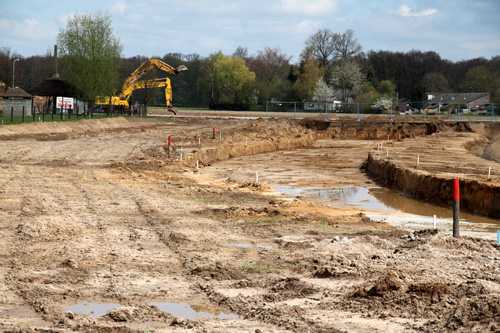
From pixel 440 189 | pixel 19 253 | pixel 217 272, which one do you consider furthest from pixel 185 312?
pixel 440 189

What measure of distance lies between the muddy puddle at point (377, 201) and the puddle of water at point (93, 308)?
37.8 feet

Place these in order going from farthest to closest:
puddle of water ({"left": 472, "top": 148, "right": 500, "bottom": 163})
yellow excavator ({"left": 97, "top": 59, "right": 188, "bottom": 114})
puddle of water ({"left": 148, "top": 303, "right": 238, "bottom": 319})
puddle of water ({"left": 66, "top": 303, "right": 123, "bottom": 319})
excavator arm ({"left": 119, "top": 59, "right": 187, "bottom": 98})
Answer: excavator arm ({"left": 119, "top": 59, "right": 187, "bottom": 98}), yellow excavator ({"left": 97, "top": 59, "right": 188, "bottom": 114}), puddle of water ({"left": 472, "top": 148, "right": 500, "bottom": 163}), puddle of water ({"left": 148, "top": 303, "right": 238, "bottom": 319}), puddle of water ({"left": 66, "top": 303, "right": 123, "bottom": 319})

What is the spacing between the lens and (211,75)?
91250 millimetres

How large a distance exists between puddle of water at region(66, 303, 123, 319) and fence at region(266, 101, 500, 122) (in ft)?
168

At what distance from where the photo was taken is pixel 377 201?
20.4m

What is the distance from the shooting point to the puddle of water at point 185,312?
6.88 metres

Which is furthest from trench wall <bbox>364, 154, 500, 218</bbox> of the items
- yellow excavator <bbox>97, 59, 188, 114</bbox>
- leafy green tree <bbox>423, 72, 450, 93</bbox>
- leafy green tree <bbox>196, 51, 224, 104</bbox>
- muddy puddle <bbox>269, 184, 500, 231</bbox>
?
leafy green tree <bbox>423, 72, 450, 93</bbox>

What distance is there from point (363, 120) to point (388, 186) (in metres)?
33.2

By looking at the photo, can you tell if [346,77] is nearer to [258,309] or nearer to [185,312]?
[258,309]

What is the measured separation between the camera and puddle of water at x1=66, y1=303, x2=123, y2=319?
6.75 metres

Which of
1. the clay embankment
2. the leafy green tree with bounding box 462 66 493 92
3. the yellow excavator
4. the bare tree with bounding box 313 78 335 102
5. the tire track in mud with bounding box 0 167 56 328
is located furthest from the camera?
the leafy green tree with bounding box 462 66 493 92

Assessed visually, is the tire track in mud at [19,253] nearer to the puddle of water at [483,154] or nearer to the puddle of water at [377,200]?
the puddle of water at [377,200]

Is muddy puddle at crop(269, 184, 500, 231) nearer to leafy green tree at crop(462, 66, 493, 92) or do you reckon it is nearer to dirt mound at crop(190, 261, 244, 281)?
dirt mound at crop(190, 261, 244, 281)

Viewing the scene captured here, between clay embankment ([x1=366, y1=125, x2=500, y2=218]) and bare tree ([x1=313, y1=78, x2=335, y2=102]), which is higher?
bare tree ([x1=313, y1=78, x2=335, y2=102])
